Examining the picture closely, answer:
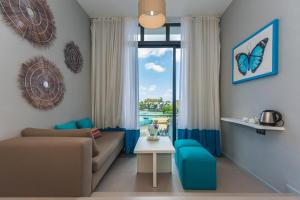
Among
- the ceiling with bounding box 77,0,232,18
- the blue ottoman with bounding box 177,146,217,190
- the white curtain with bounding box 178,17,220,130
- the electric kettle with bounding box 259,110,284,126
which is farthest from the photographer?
the white curtain with bounding box 178,17,220,130

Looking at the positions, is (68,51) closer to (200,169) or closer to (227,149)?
(200,169)

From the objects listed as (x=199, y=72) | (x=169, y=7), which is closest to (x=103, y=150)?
(x=199, y=72)

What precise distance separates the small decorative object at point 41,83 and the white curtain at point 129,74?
148 centimetres

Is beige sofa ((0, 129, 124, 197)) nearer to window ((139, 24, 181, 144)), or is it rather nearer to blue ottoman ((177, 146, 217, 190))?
blue ottoman ((177, 146, 217, 190))

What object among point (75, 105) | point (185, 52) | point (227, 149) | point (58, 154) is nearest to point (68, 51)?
point (75, 105)

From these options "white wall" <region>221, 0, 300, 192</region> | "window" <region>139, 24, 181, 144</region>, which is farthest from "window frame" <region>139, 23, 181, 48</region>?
"white wall" <region>221, 0, 300, 192</region>

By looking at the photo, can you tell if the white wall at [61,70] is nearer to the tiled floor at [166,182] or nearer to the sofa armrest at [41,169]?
the sofa armrest at [41,169]

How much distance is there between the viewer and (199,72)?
4.17m

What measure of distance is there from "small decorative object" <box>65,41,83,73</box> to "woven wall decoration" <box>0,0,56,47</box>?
1.60 feet

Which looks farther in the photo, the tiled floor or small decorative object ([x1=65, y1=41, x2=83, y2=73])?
small decorative object ([x1=65, y1=41, x2=83, y2=73])

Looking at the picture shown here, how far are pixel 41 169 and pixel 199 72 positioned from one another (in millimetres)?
3464

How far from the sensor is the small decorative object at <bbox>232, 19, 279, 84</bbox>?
2.30m

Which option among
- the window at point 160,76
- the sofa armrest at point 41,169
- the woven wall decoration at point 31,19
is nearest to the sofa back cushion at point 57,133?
the sofa armrest at point 41,169

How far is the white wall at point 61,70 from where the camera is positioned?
1.99 m
